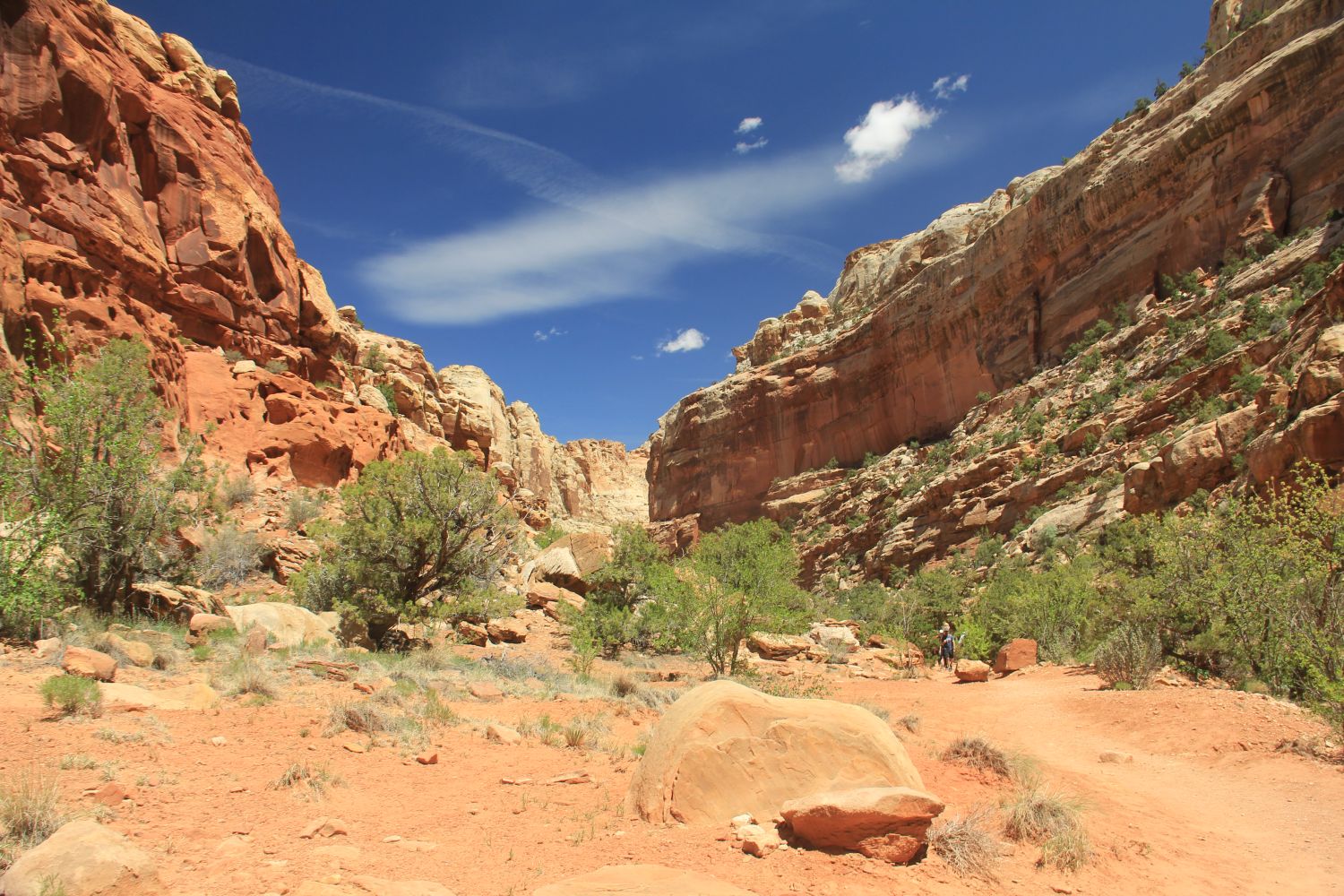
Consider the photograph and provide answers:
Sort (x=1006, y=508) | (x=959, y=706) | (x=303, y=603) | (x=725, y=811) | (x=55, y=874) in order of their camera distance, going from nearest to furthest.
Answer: (x=55, y=874), (x=725, y=811), (x=959, y=706), (x=303, y=603), (x=1006, y=508)

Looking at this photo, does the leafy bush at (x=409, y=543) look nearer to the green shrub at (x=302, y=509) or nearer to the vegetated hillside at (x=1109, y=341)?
the green shrub at (x=302, y=509)

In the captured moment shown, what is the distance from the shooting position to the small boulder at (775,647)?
18.2 m

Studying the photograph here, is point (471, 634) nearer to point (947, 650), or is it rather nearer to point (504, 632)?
point (504, 632)

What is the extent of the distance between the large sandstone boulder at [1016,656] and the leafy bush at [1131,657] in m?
4.31

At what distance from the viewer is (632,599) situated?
19469mm

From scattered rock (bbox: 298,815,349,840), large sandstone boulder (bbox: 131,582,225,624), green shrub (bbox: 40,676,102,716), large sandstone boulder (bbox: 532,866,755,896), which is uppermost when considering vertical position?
large sandstone boulder (bbox: 131,582,225,624)

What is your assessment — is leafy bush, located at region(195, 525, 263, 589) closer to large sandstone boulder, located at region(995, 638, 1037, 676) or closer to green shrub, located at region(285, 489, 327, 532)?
green shrub, located at region(285, 489, 327, 532)

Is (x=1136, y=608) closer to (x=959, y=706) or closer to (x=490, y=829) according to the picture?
(x=959, y=706)

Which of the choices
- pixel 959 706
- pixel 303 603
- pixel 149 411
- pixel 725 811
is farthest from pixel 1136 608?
pixel 149 411

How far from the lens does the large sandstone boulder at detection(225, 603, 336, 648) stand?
11.4 metres

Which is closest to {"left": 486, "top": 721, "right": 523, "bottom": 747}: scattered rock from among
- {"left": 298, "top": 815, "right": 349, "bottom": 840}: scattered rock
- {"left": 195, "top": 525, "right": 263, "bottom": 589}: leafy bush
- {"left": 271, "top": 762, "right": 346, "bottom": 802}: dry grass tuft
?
{"left": 271, "top": 762, "right": 346, "bottom": 802}: dry grass tuft

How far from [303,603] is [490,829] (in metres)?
11.7

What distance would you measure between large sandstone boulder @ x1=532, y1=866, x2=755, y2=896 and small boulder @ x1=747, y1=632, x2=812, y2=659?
1390cm

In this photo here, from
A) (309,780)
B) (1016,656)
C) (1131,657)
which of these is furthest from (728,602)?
(309,780)
